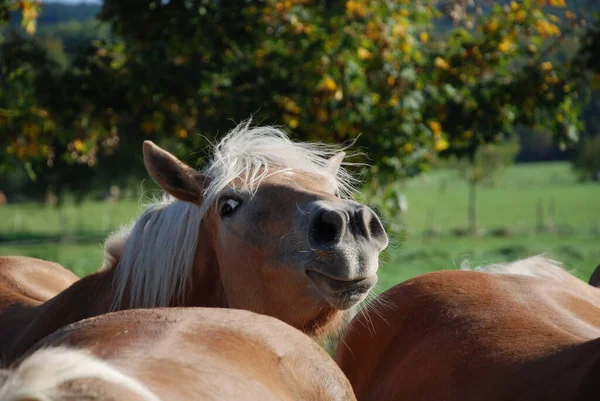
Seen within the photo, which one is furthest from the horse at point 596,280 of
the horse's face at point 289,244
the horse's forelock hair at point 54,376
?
the horse's forelock hair at point 54,376

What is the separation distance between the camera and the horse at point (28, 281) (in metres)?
3.51

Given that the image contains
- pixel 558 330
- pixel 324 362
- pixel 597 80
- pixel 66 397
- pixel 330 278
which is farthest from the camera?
pixel 597 80

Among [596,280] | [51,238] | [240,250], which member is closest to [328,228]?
[240,250]

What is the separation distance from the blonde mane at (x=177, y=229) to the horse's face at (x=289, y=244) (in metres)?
0.05

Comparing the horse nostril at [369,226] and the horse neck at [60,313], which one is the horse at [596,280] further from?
the horse neck at [60,313]

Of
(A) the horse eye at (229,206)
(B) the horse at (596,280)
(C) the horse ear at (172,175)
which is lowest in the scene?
(B) the horse at (596,280)

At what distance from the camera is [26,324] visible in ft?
10.4

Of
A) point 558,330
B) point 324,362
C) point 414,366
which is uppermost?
point 324,362

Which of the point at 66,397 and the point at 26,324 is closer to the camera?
the point at 66,397

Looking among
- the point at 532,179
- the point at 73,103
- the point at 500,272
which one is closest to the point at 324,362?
the point at 500,272

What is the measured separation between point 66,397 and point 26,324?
187 centimetres

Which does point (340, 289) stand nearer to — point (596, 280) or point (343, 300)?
point (343, 300)

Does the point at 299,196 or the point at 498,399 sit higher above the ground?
the point at 299,196

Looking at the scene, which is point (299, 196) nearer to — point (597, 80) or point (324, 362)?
point (324, 362)
